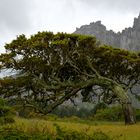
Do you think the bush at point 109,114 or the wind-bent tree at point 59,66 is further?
the bush at point 109,114

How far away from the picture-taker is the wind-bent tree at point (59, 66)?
31266 mm

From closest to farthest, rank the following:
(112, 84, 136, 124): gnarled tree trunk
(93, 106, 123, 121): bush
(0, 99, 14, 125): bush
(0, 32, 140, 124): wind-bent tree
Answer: (0, 99, 14, 125): bush → (112, 84, 136, 124): gnarled tree trunk → (0, 32, 140, 124): wind-bent tree → (93, 106, 123, 121): bush

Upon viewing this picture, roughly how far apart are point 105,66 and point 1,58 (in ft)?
29.9

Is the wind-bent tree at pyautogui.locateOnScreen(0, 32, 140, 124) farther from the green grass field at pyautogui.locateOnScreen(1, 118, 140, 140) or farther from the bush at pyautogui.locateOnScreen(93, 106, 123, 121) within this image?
the bush at pyautogui.locateOnScreen(93, 106, 123, 121)

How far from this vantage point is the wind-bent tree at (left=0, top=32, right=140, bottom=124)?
31266 mm

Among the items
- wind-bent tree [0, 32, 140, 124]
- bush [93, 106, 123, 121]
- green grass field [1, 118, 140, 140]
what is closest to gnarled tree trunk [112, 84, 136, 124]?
wind-bent tree [0, 32, 140, 124]

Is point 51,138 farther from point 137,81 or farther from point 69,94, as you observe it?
point 137,81

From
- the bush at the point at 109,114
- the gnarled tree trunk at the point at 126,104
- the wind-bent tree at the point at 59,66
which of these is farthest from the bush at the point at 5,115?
the bush at the point at 109,114

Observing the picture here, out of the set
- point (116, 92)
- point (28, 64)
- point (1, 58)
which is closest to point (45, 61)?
point (28, 64)

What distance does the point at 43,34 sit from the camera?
31109mm

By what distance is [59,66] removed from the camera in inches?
1271

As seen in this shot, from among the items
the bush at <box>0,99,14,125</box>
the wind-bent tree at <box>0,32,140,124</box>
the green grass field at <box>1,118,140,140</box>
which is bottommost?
the green grass field at <box>1,118,140,140</box>

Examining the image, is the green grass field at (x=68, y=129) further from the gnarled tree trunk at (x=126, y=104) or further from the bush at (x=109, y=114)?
the bush at (x=109, y=114)

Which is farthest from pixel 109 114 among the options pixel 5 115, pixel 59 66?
pixel 5 115
